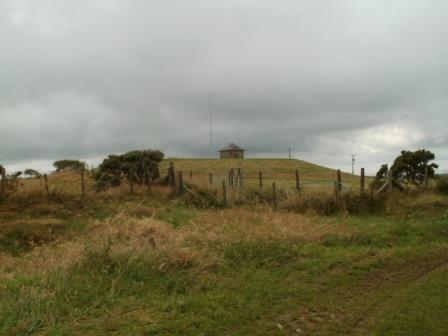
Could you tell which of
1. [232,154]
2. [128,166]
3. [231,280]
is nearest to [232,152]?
[232,154]

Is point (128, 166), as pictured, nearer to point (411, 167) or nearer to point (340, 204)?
point (340, 204)

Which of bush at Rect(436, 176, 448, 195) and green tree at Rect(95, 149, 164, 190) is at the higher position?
green tree at Rect(95, 149, 164, 190)

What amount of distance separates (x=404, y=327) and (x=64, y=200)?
14010mm

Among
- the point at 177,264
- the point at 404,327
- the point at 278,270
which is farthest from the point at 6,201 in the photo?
the point at 404,327

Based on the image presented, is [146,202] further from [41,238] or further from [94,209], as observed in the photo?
[41,238]

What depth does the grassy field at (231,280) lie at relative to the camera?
4875 millimetres

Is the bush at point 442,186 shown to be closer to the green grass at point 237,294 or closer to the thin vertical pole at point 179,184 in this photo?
the green grass at point 237,294

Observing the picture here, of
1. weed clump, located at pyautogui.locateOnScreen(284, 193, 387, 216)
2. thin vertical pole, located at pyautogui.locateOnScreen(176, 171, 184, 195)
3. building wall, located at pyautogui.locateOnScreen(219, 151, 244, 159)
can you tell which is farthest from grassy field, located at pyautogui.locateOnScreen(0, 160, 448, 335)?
building wall, located at pyautogui.locateOnScreen(219, 151, 244, 159)

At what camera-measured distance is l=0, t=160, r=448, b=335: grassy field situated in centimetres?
488

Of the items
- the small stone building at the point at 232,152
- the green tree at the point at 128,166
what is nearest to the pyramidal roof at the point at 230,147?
the small stone building at the point at 232,152

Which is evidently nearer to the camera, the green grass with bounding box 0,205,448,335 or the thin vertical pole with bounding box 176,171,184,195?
the green grass with bounding box 0,205,448,335

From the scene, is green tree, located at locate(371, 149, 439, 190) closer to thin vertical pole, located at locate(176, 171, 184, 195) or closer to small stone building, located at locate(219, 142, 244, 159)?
thin vertical pole, located at locate(176, 171, 184, 195)

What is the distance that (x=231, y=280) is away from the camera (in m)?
6.71

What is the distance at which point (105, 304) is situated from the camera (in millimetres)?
5332
